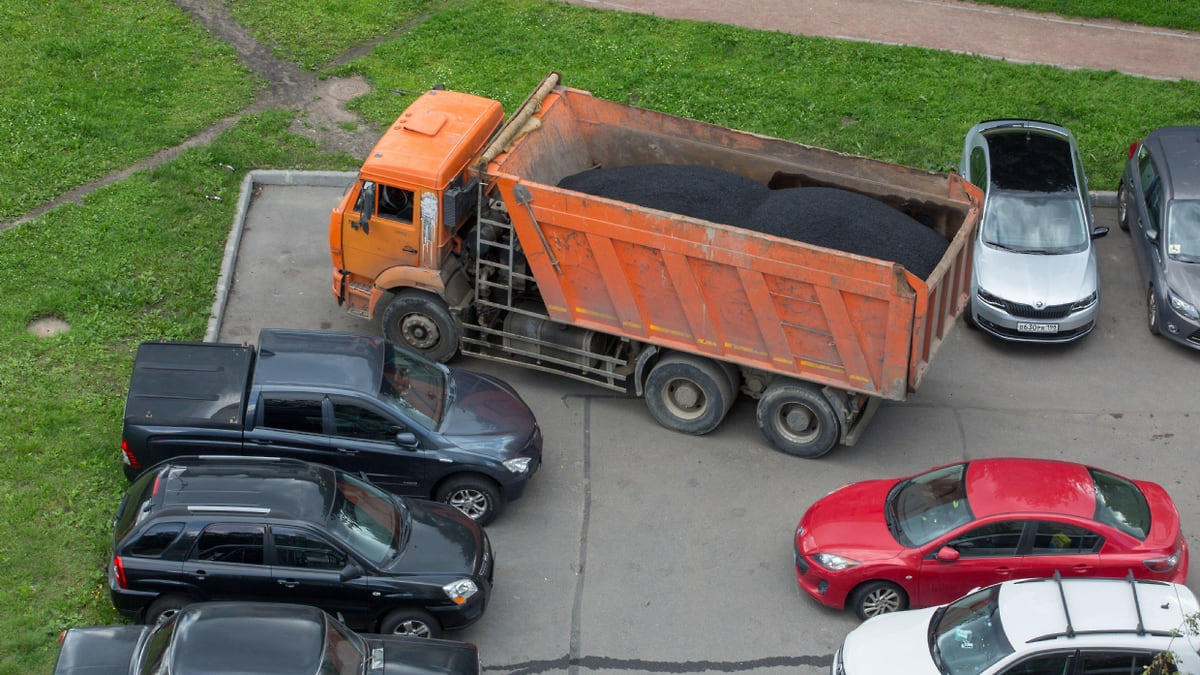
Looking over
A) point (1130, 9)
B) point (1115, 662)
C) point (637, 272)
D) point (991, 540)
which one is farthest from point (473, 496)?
point (1130, 9)

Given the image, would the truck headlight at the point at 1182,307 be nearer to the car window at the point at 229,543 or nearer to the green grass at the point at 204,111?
the green grass at the point at 204,111

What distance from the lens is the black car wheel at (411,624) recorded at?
10508 mm

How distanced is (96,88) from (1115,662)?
15943 mm

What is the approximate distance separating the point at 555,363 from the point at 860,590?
14.8 feet

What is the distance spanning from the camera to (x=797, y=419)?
13.0 m

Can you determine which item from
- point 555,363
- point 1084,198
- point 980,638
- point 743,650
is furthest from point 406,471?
point 1084,198

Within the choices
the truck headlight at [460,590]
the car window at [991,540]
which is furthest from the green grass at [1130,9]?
the truck headlight at [460,590]

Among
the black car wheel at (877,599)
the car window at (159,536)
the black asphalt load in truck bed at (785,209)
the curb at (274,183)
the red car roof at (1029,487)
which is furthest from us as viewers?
the curb at (274,183)

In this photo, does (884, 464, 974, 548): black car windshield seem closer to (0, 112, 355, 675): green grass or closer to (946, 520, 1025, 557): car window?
(946, 520, 1025, 557): car window

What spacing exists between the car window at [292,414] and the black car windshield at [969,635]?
5.81m

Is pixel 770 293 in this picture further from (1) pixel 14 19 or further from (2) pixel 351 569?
(1) pixel 14 19

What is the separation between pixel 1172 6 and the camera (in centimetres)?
2236

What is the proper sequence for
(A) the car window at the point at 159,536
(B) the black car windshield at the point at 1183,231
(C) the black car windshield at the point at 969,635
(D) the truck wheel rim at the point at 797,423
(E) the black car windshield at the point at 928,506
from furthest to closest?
1. (B) the black car windshield at the point at 1183,231
2. (D) the truck wheel rim at the point at 797,423
3. (E) the black car windshield at the point at 928,506
4. (A) the car window at the point at 159,536
5. (C) the black car windshield at the point at 969,635

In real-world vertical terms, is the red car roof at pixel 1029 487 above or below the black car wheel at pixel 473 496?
above
